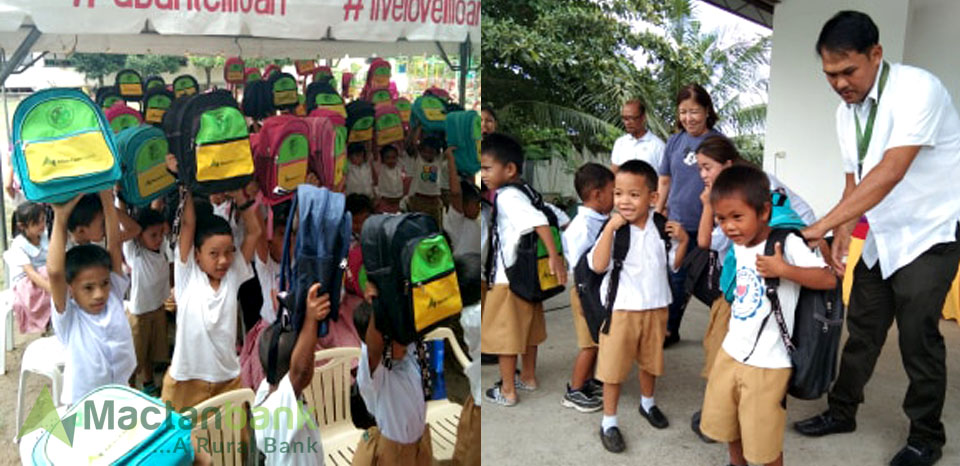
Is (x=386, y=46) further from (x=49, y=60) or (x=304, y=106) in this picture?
(x=49, y=60)

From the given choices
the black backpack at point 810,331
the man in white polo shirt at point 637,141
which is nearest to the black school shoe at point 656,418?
the black backpack at point 810,331

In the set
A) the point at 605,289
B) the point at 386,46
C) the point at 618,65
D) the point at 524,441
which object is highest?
the point at 618,65

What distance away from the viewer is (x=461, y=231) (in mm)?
1423

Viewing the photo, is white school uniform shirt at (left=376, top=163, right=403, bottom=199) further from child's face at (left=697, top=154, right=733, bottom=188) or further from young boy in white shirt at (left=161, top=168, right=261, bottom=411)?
child's face at (left=697, top=154, right=733, bottom=188)

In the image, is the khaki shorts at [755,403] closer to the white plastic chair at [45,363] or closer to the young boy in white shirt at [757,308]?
the young boy in white shirt at [757,308]

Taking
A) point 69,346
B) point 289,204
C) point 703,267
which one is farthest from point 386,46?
point 703,267

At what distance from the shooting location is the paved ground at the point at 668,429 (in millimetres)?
2057

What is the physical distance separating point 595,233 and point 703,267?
407mm

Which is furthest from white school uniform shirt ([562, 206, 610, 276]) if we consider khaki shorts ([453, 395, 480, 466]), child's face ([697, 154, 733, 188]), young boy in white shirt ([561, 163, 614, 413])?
khaki shorts ([453, 395, 480, 466])

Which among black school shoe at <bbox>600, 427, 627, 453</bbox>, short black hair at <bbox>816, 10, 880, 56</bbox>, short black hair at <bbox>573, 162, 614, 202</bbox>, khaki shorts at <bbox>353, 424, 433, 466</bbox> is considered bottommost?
black school shoe at <bbox>600, 427, 627, 453</bbox>

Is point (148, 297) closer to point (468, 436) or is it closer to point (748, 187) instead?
point (468, 436)

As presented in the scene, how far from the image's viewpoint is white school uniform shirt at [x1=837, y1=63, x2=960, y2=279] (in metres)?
1.68

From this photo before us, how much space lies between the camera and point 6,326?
55.8 inches

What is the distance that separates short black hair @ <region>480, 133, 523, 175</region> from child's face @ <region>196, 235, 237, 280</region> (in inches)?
24.9
